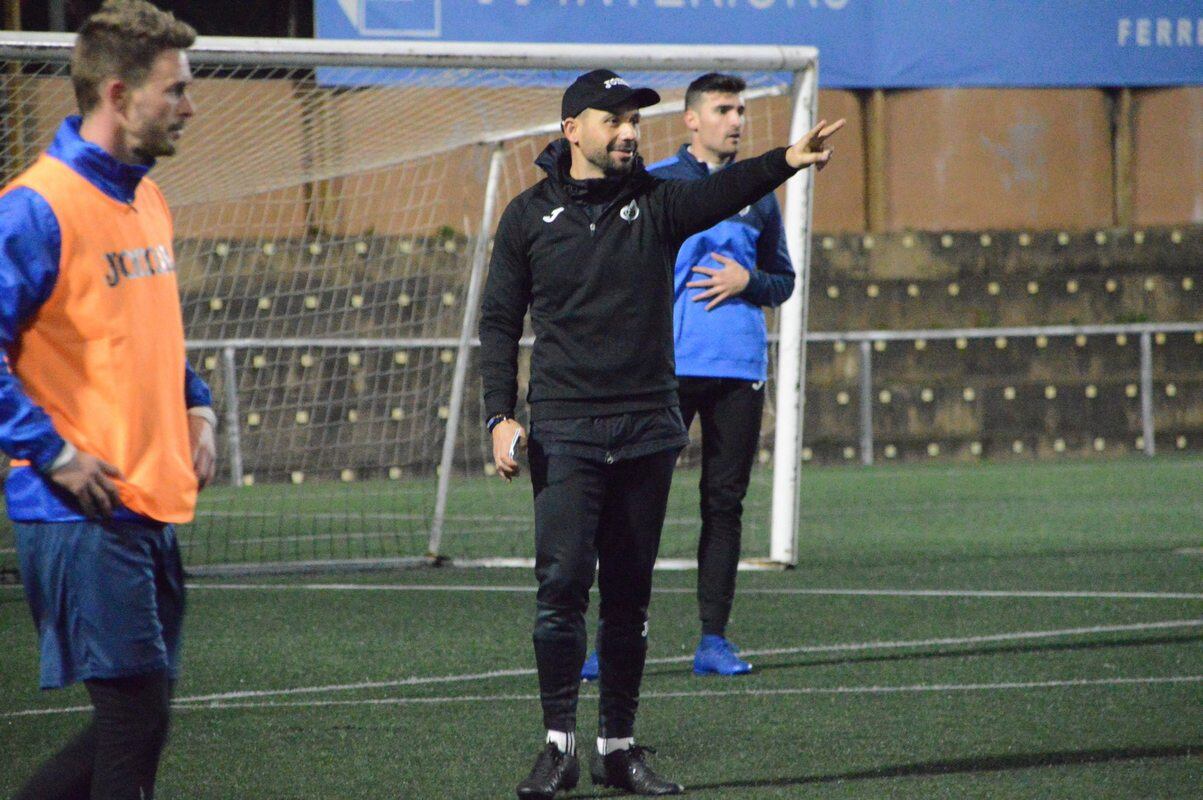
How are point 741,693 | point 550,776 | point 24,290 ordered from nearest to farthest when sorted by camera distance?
point 24,290
point 550,776
point 741,693

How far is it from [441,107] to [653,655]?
13.0 feet

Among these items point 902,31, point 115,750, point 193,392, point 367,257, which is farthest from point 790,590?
point 902,31

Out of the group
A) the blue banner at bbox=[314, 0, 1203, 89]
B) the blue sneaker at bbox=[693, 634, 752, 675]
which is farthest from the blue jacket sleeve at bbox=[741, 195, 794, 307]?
the blue banner at bbox=[314, 0, 1203, 89]

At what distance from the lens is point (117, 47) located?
317 centimetres

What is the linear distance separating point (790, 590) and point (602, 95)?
4.54 meters

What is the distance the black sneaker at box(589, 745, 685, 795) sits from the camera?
4605 millimetres

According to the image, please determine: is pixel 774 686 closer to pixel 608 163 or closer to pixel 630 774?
pixel 630 774

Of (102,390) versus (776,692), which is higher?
(102,390)

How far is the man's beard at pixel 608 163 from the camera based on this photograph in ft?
14.9

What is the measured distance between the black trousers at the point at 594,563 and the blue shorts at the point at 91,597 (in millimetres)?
1541

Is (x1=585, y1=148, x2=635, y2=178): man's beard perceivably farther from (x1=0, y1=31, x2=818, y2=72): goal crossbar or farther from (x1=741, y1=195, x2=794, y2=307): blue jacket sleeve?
(x1=0, y1=31, x2=818, y2=72): goal crossbar

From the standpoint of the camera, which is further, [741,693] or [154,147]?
[741,693]

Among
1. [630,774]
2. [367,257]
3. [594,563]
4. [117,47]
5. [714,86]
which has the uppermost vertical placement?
[367,257]

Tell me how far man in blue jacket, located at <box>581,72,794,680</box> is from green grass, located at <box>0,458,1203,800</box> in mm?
310
